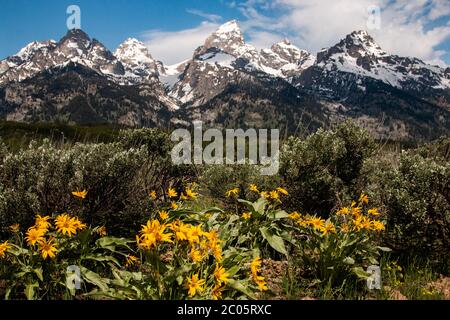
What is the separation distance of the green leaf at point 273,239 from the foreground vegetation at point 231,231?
0.08ft

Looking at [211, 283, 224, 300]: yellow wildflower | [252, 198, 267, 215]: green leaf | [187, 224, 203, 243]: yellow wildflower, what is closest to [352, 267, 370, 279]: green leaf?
[252, 198, 267, 215]: green leaf

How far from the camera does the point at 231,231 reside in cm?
546

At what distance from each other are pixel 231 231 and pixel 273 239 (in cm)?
62

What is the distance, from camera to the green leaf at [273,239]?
505 cm

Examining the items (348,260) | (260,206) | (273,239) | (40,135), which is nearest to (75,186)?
(260,206)

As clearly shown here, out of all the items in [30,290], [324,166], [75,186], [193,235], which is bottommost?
[30,290]

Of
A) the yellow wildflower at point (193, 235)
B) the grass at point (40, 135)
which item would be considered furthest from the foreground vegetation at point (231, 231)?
the grass at point (40, 135)

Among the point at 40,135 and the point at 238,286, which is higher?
the point at 40,135

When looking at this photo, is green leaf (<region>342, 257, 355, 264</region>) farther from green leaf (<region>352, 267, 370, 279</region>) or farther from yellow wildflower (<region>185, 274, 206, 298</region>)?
yellow wildflower (<region>185, 274, 206, 298</region>)

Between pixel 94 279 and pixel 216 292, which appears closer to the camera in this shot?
pixel 216 292

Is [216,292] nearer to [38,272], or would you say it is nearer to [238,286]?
[238,286]

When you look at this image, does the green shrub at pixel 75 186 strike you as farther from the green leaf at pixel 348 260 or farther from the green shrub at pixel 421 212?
the green shrub at pixel 421 212
